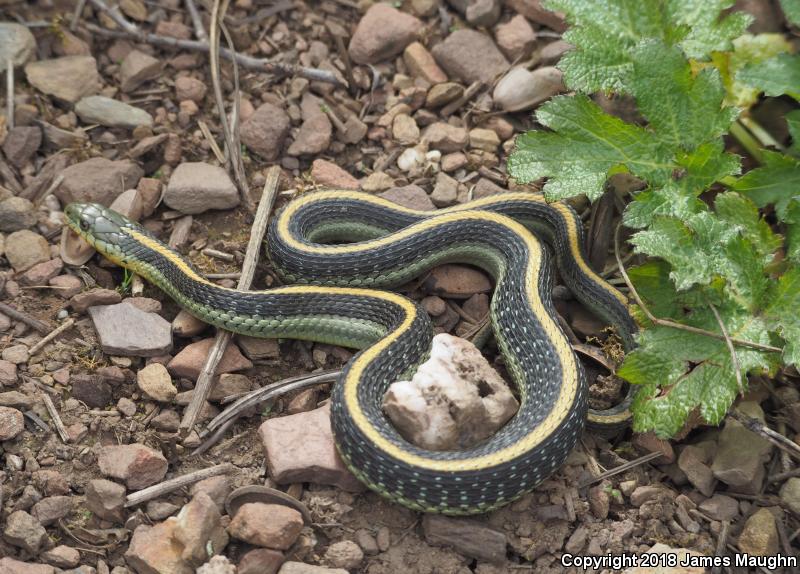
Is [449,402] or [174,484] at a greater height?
[449,402]

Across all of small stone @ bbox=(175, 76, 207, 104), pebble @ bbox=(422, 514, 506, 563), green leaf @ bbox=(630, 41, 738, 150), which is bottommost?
pebble @ bbox=(422, 514, 506, 563)

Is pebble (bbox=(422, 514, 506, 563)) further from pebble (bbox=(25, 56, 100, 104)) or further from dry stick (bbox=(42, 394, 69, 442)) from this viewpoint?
pebble (bbox=(25, 56, 100, 104))

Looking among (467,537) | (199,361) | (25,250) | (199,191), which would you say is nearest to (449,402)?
(467,537)

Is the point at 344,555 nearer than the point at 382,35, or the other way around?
the point at 344,555

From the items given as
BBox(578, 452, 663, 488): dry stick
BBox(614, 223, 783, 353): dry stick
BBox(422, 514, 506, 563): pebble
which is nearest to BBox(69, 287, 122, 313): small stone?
BBox(422, 514, 506, 563): pebble

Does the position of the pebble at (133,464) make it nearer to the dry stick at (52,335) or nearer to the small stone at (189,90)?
the dry stick at (52,335)

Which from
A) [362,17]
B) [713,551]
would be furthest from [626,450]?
[362,17]

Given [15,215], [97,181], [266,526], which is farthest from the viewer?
[97,181]

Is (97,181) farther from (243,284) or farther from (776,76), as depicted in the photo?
(776,76)
